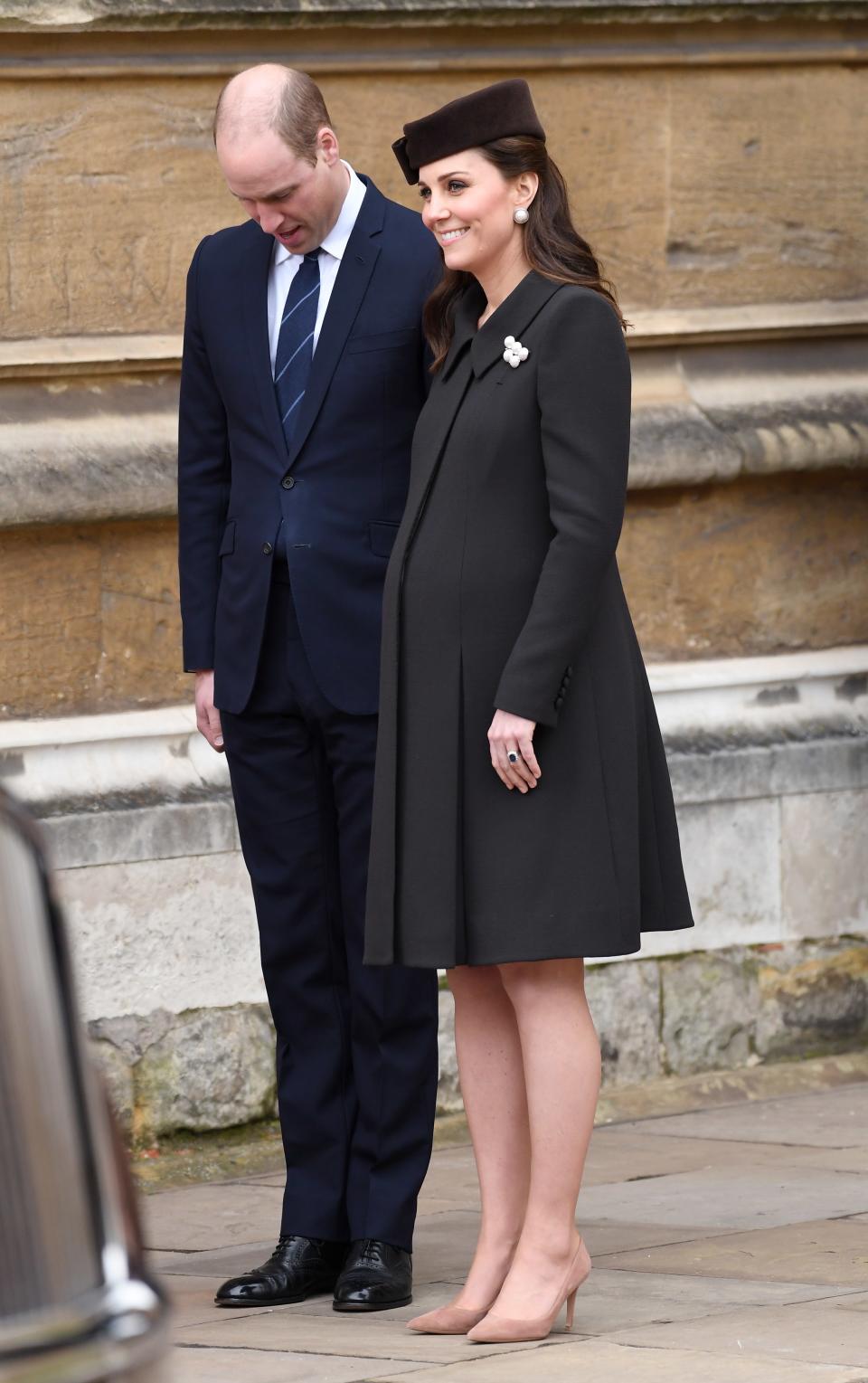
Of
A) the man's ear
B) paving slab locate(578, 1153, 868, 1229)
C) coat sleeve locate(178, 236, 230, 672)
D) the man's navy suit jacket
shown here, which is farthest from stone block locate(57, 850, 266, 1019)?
the man's ear

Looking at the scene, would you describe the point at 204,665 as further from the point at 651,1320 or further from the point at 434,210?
the point at 651,1320

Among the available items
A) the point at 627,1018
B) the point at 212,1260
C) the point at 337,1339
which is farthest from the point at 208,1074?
the point at 337,1339

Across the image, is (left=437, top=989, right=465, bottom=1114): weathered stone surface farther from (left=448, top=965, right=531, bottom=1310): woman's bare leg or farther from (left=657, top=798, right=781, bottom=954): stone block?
(left=448, top=965, right=531, bottom=1310): woman's bare leg

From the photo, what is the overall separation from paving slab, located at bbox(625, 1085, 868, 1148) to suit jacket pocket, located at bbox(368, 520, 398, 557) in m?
2.05

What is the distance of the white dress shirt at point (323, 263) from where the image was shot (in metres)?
4.34

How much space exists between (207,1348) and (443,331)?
5.48ft

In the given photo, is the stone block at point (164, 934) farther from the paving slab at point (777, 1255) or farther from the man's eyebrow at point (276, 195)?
the man's eyebrow at point (276, 195)

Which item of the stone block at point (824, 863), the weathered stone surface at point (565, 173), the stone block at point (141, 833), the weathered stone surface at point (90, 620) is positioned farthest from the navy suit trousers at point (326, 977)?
the stone block at point (824, 863)

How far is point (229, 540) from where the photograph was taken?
4.40m

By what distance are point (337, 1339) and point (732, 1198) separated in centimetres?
134

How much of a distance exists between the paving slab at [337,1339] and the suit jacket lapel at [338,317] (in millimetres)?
1440

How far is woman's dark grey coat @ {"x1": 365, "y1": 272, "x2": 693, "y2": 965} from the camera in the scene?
12.5 feet

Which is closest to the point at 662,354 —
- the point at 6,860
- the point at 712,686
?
the point at 712,686

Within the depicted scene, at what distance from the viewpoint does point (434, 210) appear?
391 centimetres
